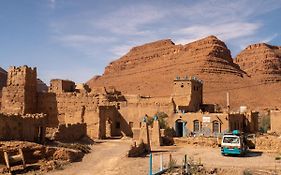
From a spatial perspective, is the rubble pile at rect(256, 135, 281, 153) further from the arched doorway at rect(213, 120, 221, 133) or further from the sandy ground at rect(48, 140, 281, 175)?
the arched doorway at rect(213, 120, 221, 133)

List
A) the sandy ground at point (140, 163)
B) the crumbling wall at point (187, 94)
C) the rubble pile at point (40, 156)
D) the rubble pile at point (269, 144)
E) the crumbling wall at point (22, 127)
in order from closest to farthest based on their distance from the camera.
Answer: the sandy ground at point (140, 163), the rubble pile at point (40, 156), the crumbling wall at point (22, 127), the rubble pile at point (269, 144), the crumbling wall at point (187, 94)

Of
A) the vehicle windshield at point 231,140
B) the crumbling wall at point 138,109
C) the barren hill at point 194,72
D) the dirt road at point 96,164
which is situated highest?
the barren hill at point 194,72

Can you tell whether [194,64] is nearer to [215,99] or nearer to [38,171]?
[215,99]

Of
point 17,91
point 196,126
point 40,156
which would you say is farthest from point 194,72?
point 40,156

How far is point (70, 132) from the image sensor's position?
2833 cm

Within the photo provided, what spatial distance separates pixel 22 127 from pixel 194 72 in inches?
3032

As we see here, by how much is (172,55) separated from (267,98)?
3573 cm

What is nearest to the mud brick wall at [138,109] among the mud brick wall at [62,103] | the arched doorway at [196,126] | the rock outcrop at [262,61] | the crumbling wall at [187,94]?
the crumbling wall at [187,94]

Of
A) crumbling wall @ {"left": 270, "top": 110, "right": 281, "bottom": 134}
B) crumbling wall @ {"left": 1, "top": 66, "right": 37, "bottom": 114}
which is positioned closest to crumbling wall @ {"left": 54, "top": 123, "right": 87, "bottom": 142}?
crumbling wall @ {"left": 1, "top": 66, "right": 37, "bottom": 114}

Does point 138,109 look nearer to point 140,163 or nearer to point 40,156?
point 140,163

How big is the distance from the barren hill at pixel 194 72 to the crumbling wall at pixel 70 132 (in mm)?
53081

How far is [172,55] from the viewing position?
117 m

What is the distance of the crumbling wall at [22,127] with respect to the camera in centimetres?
2069

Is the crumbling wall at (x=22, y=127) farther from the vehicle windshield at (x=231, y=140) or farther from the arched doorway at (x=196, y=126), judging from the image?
the arched doorway at (x=196, y=126)
